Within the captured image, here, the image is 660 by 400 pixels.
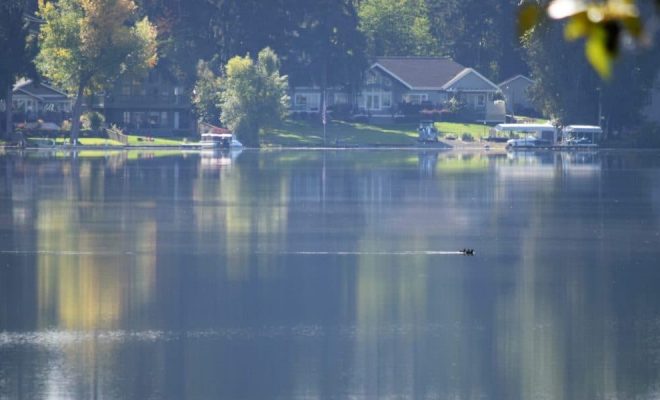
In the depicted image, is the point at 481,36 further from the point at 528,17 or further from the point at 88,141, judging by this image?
the point at 528,17

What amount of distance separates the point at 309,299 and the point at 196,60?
94194 mm

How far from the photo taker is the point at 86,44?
99.0 meters

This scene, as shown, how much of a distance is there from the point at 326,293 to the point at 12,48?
69.0 metres

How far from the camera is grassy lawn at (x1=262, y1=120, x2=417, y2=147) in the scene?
110 meters

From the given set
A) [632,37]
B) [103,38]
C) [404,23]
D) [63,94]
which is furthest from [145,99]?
[632,37]

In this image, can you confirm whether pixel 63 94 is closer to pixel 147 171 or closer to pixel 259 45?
pixel 259 45

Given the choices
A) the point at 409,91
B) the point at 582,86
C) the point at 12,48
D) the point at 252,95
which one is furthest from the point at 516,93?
the point at 12,48

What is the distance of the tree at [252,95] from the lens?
104 m

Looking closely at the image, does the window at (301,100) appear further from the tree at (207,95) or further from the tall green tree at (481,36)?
the tall green tree at (481,36)

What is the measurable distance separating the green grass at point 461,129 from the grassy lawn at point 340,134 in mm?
2351

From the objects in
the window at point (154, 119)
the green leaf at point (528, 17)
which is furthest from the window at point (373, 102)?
the green leaf at point (528, 17)

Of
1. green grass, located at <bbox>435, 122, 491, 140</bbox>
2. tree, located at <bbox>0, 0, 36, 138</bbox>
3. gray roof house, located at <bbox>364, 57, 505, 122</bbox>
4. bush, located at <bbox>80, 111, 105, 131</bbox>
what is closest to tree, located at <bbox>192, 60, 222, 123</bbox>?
bush, located at <bbox>80, 111, 105, 131</bbox>

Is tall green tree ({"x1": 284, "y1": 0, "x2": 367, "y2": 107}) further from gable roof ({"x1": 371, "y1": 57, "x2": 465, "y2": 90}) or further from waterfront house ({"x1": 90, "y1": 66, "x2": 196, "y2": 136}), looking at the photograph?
waterfront house ({"x1": 90, "y1": 66, "x2": 196, "y2": 136})

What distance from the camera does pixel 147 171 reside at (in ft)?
231
